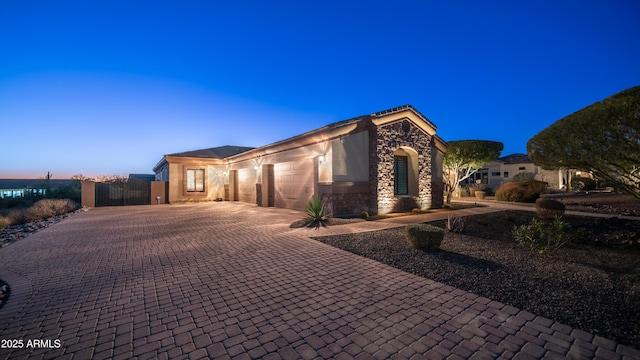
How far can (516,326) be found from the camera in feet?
10.4

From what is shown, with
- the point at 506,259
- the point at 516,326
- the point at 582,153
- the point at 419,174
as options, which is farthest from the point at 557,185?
the point at 516,326

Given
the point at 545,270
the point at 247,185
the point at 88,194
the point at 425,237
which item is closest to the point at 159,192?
the point at 88,194

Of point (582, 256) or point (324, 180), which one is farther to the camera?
point (324, 180)

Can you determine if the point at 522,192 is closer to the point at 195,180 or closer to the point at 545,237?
the point at 545,237

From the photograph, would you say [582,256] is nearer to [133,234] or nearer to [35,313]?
[35,313]

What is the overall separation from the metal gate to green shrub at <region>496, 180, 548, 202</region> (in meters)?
27.8

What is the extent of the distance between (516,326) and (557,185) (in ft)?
130

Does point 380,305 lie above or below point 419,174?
below

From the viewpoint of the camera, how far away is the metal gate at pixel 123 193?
758 inches

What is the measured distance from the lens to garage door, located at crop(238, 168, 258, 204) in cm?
1988

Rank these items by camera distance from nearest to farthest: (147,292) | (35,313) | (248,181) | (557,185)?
(35,313) < (147,292) < (248,181) < (557,185)

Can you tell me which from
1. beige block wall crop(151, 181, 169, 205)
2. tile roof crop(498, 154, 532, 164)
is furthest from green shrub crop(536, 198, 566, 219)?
tile roof crop(498, 154, 532, 164)

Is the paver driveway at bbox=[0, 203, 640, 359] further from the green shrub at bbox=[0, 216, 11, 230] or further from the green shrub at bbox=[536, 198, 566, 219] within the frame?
the green shrub at bbox=[536, 198, 566, 219]

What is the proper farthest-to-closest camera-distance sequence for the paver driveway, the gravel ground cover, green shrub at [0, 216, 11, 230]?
1. green shrub at [0, 216, 11, 230]
2. the gravel ground cover
3. the paver driveway
